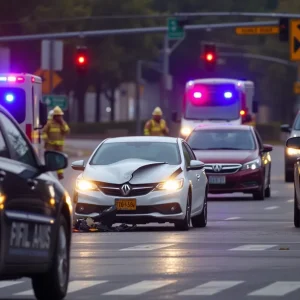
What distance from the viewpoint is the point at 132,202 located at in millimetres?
20453

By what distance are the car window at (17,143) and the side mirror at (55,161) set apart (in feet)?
0.35

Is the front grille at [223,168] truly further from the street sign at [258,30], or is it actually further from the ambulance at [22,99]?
the street sign at [258,30]

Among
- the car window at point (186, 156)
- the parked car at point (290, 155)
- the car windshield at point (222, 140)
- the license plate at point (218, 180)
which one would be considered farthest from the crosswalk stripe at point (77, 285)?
the parked car at point (290, 155)

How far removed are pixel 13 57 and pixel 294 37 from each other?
3495 centimetres

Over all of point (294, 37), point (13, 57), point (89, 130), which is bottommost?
point (89, 130)

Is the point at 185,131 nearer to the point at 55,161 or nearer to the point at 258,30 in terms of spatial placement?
the point at 258,30

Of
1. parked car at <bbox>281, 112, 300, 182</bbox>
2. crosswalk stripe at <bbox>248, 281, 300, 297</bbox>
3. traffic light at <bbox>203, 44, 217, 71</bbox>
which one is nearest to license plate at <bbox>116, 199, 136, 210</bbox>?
crosswalk stripe at <bbox>248, 281, 300, 297</bbox>

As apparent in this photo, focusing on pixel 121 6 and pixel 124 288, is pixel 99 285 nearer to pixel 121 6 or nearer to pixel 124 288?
pixel 124 288

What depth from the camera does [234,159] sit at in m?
29.8

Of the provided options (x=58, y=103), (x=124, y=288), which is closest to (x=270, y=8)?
(x=58, y=103)

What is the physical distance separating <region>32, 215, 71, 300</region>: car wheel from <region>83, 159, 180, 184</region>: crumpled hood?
334 inches

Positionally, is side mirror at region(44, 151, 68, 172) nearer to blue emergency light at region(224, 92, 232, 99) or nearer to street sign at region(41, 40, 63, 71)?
street sign at region(41, 40, 63, 71)

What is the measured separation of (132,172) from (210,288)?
793 centimetres

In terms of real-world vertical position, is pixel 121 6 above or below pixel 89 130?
above
